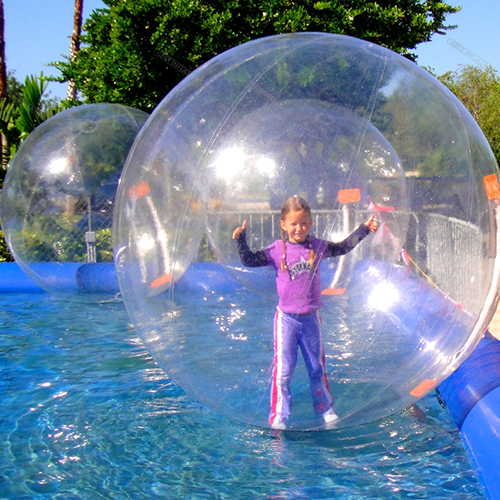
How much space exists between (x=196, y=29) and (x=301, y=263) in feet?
28.2

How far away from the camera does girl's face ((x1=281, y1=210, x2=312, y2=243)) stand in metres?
2.70

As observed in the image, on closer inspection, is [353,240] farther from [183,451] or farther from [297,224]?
[183,451]

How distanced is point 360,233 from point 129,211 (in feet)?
3.75

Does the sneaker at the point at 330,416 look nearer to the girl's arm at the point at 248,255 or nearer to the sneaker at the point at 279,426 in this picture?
the sneaker at the point at 279,426

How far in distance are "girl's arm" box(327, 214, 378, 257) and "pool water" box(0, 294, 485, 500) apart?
101cm

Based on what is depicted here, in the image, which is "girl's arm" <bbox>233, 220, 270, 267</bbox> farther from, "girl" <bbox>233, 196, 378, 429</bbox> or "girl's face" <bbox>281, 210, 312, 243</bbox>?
"girl's face" <bbox>281, 210, 312, 243</bbox>

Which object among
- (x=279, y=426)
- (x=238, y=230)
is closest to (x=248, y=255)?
(x=238, y=230)

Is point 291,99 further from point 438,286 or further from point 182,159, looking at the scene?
point 438,286

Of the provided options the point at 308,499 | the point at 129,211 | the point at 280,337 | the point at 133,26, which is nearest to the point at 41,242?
the point at 129,211

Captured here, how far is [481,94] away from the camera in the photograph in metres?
28.7

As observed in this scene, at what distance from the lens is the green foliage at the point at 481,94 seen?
2550 cm

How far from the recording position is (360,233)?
2.76m

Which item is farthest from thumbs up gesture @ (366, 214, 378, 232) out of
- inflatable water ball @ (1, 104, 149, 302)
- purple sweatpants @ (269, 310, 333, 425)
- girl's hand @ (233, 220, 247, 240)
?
inflatable water ball @ (1, 104, 149, 302)

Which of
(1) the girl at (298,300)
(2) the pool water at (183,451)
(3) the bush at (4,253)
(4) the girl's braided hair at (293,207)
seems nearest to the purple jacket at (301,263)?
(1) the girl at (298,300)
